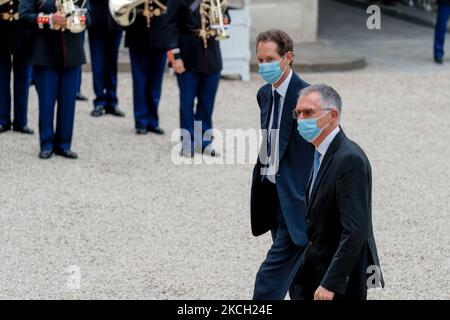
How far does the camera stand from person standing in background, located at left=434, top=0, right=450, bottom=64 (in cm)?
1781

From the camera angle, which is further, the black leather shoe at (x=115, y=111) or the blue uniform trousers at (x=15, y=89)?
the black leather shoe at (x=115, y=111)

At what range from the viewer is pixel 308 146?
7.18 metres

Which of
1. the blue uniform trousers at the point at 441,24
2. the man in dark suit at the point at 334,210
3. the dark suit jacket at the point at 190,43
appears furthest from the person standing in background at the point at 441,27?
the man in dark suit at the point at 334,210

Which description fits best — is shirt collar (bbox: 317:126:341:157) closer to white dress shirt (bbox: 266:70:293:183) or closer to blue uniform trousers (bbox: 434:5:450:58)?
white dress shirt (bbox: 266:70:293:183)

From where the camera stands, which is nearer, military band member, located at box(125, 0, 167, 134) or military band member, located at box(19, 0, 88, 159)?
military band member, located at box(19, 0, 88, 159)

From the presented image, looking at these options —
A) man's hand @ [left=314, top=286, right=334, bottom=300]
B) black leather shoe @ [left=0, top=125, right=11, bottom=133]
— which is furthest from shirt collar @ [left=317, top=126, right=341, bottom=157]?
black leather shoe @ [left=0, top=125, right=11, bottom=133]

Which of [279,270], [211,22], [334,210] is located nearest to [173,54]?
[211,22]

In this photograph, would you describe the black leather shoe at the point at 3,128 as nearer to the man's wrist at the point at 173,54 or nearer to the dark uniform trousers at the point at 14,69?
the dark uniform trousers at the point at 14,69

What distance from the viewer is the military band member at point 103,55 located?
44.2 feet

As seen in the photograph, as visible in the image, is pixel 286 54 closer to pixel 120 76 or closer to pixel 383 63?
pixel 120 76

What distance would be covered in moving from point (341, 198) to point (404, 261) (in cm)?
313

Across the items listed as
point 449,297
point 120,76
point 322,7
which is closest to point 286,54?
point 449,297

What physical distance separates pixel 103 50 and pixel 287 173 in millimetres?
7004
